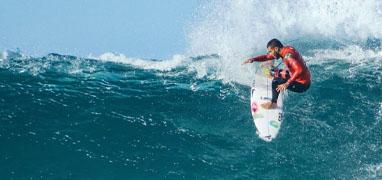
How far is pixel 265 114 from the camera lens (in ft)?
40.7

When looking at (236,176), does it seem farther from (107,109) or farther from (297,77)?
(297,77)

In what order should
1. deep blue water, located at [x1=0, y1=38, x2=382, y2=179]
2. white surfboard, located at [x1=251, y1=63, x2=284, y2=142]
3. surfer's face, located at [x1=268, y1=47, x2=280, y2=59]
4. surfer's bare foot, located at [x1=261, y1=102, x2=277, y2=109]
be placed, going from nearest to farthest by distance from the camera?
surfer's face, located at [x1=268, y1=47, x2=280, y2=59] → white surfboard, located at [x1=251, y1=63, x2=284, y2=142] → surfer's bare foot, located at [x1=261, y1=102, x2=277, y2=109] → deep blue water, located at [x1=0, y1=38, x2=382, y2=179]

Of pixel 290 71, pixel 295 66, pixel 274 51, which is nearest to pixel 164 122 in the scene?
pixel 274 51

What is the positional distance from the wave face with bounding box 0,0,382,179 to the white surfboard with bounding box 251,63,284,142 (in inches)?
155

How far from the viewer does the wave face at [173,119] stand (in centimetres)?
1627

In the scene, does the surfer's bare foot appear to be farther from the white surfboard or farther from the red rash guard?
the red rash guard

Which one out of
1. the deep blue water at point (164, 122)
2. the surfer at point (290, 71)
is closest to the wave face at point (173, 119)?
the deep blue water at point (164, 122)

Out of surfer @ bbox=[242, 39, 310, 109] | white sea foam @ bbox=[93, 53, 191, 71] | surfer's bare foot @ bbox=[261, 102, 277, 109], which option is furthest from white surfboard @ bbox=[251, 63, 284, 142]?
white sea foam @ bbox=[93, 53, 191, 71]

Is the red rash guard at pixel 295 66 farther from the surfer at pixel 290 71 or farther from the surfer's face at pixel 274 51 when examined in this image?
the surfer's face at pixel 274 51

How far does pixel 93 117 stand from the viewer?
645 inches

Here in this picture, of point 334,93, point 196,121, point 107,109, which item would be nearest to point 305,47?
point 334,93

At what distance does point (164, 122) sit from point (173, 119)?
1.22 feet

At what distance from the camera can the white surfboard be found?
478 inches

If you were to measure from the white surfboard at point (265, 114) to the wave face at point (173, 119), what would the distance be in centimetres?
394
